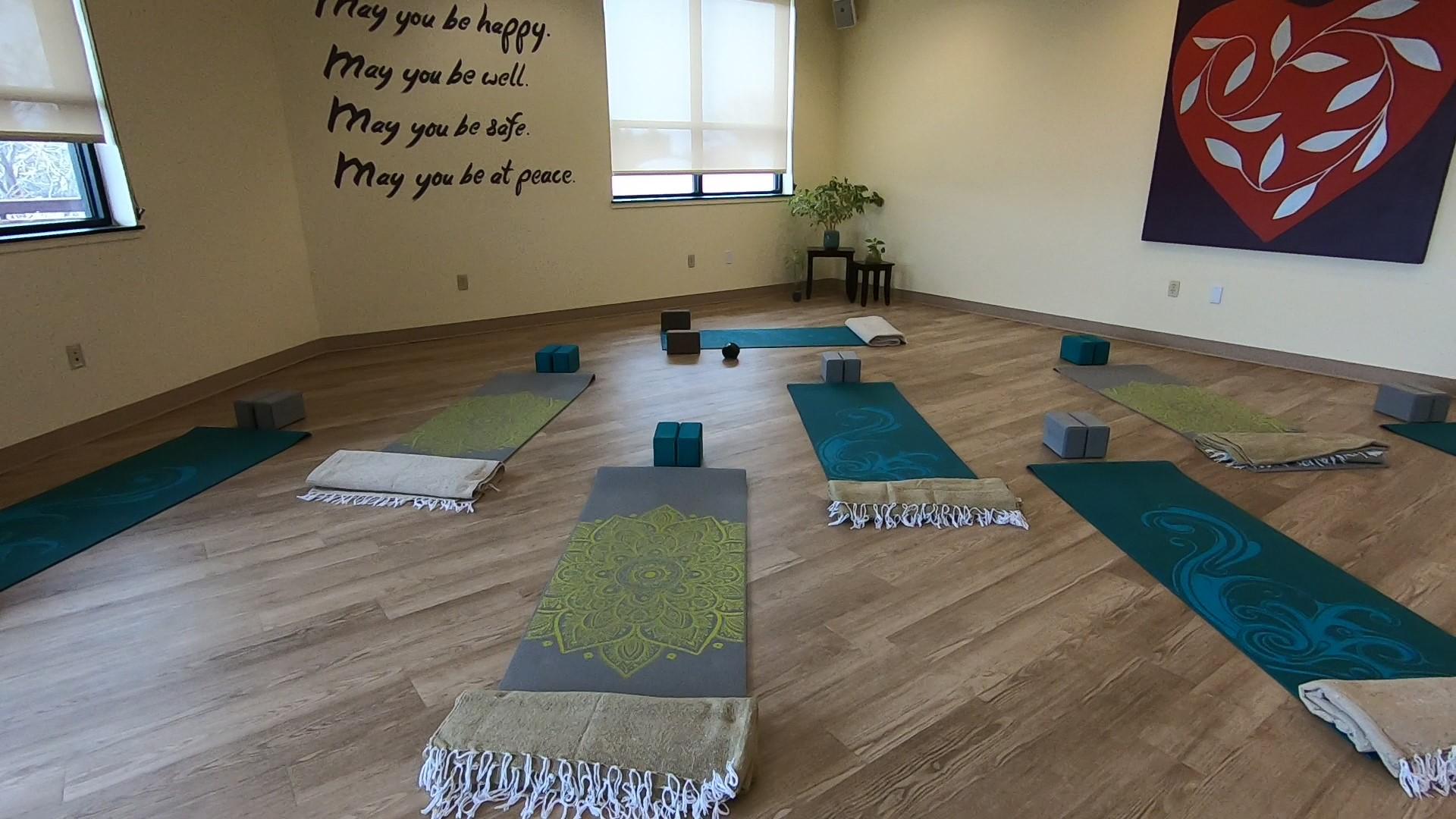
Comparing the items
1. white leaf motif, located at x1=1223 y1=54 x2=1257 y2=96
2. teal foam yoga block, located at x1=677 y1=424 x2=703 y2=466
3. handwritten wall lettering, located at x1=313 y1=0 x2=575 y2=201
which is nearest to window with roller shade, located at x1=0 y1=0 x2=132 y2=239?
handwritten wall lettering, located at x1=313 y1=0 x2=575 y2=201

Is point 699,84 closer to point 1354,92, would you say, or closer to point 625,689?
point 1354,92

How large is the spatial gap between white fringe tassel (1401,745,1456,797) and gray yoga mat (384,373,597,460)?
314cm

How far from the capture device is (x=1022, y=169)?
6160mm

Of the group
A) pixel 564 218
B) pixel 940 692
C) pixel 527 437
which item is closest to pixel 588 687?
pixel 940 692

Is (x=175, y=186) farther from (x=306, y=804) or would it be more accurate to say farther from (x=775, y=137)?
(x=775, y=137)

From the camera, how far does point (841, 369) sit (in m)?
4.52

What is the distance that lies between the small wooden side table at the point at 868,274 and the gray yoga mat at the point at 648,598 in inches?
164

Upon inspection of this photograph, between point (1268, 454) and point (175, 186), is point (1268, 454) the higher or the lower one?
the lower one

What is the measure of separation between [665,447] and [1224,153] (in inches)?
171

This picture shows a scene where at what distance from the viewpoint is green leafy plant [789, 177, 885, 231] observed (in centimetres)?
707

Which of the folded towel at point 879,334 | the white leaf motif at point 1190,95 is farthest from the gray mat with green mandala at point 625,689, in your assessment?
the white leaf motif at point 1190,95

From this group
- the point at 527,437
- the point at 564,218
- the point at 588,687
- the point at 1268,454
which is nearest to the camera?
the point at 588,687

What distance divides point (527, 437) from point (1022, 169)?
466 centimetres

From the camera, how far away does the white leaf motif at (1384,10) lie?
423 cm
